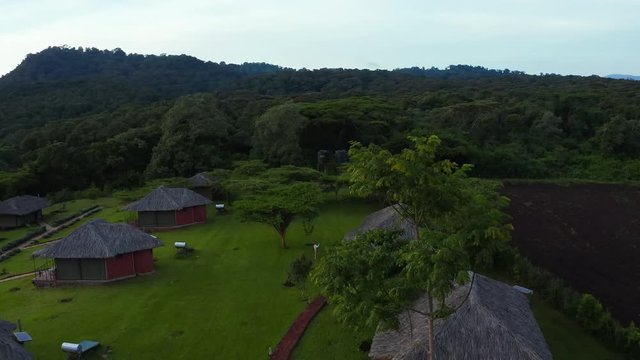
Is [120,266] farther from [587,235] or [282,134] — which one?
[587,235]

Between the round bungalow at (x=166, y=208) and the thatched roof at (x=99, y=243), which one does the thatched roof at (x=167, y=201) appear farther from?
the thatched roof at (x=99, y=243)

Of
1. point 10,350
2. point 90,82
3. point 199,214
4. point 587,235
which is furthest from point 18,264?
point 90,82

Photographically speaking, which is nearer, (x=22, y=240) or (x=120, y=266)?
(x=120, y=266)

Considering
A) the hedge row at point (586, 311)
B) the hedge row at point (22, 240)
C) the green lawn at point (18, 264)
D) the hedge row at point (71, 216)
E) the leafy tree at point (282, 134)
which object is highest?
the leafy tree at point (282, 134)

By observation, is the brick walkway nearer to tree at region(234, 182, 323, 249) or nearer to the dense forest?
tree at region(234, 182, 323, 249)

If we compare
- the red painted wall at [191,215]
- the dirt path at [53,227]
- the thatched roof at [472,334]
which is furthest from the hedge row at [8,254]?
the thatched roof at [472,334]

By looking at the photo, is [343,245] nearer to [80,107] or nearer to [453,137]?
[453,137]
